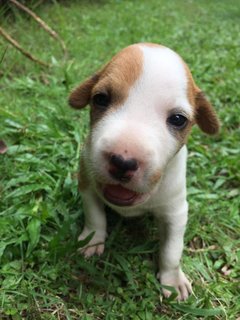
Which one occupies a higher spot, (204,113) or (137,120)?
(137,120)

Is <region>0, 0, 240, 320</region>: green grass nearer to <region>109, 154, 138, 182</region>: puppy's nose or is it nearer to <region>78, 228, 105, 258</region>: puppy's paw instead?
<region>78, 228, 105, 258</region>: puppy's paw

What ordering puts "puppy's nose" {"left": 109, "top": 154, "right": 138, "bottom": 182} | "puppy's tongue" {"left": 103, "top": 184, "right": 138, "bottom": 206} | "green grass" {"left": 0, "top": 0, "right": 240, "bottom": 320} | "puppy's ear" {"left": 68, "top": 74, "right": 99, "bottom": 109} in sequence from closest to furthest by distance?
"puppy's nose" {"left": 109, "top": 154, "right": 138, "bottom": 182} < "puppy's tongue" {"left": 103, "top": 184, "right": 138, "bottom": 206} < "green grass" {"left": 0, "top": 0, "right": 240, "bottom": 320} < "puppy's ear" {"left": 68, "top": 74, "right": 99, "bottom": 109}

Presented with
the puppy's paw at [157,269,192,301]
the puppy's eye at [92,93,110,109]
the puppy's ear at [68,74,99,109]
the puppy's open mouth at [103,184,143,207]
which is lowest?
the puppy's paw at [157,269,192,301]

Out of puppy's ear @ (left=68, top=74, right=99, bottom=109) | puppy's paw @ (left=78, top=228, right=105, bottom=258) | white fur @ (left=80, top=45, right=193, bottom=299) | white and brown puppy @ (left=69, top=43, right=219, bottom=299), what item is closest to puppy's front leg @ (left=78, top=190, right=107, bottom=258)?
puppy's paw @ (left=78, top=228, right=105, bottom=258)

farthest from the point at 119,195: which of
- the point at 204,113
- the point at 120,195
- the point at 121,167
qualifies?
the point at 204,113

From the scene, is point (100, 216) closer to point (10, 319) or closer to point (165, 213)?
point (165, 213)

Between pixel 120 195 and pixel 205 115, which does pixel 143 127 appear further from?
Result: pixel 205 115

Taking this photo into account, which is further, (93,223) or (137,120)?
(93,223)
